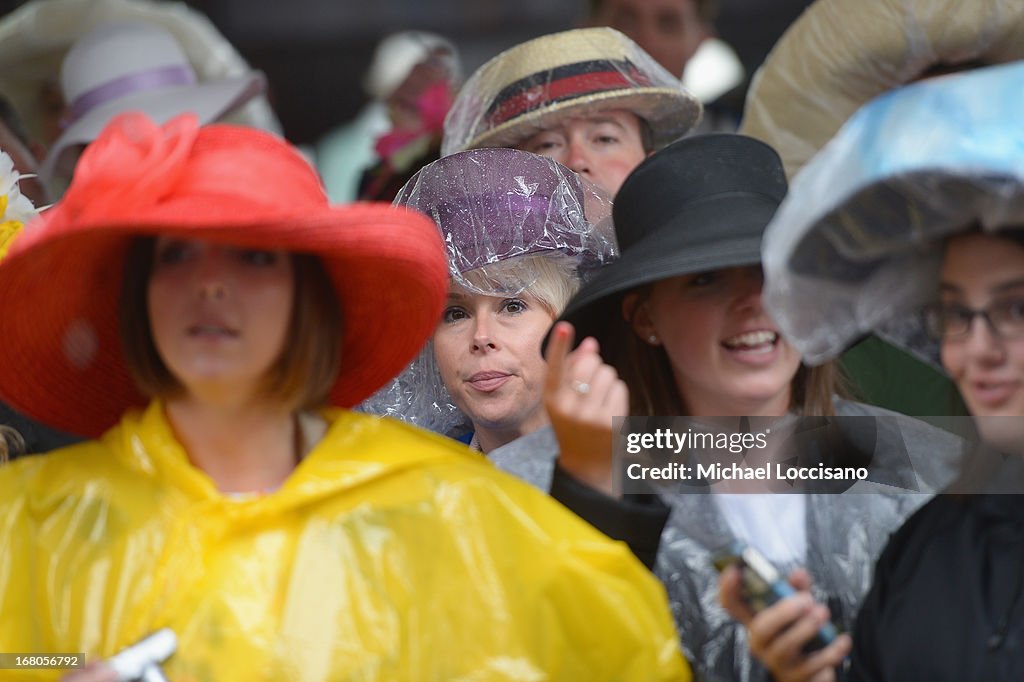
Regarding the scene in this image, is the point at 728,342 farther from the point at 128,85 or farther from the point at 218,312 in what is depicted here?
the point at 128,85

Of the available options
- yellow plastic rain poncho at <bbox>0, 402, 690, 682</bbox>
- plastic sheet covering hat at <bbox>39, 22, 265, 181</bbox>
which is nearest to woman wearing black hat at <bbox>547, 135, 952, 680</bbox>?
yellow plastic rain poncho at <bbox>0, 402, 690, 682</bbox>

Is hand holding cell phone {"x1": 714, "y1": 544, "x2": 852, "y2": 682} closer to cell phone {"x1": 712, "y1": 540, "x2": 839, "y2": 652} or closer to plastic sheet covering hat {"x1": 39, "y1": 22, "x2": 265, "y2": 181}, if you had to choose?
cell phone {"x1": 712, "y1": 540, "x2": 839, "y2": 652}

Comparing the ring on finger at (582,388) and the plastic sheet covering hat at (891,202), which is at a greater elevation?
the plastic sheet covering hat at (891,202)

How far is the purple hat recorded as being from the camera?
278cm

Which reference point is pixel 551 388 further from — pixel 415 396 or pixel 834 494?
pixel 415 396

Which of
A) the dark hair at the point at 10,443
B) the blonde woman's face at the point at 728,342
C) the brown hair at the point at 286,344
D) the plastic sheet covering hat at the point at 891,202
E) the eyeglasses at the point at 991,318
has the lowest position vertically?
the dark hair at the point at 10,443

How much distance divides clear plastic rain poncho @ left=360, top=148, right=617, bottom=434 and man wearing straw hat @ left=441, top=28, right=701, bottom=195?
41 centimetres

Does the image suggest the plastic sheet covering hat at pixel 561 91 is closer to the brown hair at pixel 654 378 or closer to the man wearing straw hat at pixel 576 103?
the man wearing straw hat at pixel 576 103

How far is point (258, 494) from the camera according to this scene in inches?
79.1

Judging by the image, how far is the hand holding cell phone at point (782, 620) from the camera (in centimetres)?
189

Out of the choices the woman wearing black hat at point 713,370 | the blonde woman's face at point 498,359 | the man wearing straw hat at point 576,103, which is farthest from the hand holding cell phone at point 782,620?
the man wearing straw hat at point 576,103

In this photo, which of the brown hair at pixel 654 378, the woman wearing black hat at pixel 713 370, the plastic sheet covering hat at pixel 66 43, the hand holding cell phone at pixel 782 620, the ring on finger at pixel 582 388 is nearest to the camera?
the hand holding cell phone at pixel 782 620

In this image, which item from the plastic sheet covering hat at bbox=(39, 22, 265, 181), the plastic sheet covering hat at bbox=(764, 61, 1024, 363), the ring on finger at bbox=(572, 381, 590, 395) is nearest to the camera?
the plastic sheet covering hat at bbox=(764, 61, 1024, 363)

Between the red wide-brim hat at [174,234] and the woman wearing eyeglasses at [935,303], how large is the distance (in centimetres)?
53
